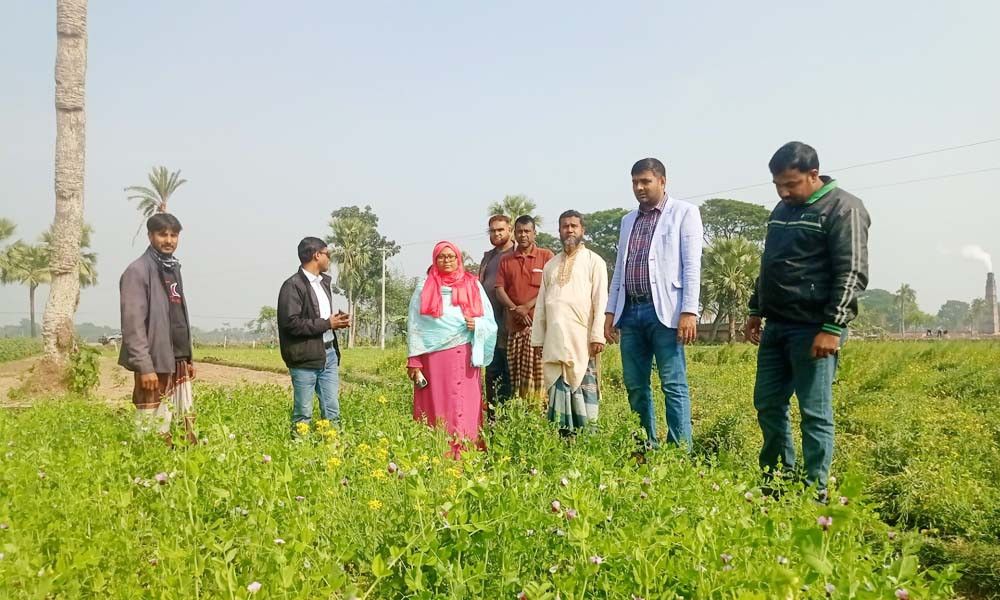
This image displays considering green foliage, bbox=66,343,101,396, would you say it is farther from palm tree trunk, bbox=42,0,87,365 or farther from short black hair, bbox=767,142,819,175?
short black hair, bbox=767,142,819,175

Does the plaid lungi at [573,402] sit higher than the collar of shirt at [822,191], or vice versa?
the collar of shirt at [822,191]

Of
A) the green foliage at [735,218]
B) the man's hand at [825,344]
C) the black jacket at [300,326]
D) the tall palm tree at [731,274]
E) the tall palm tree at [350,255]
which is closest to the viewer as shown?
the man's hand at [825,344]

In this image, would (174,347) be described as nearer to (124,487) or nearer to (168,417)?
(168,417)

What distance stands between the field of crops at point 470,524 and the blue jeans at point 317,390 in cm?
92

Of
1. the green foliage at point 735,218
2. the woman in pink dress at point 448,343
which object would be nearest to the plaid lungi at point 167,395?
the woman in pink dress at point 448,343

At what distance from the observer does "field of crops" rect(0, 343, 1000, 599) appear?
190 cm

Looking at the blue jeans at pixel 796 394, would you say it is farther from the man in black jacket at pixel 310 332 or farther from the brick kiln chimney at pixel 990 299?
the brick kiln chimney at pixel 990 299

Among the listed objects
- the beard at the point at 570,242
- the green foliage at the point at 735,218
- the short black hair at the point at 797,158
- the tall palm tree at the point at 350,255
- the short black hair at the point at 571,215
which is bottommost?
the beard at the point at 570,242

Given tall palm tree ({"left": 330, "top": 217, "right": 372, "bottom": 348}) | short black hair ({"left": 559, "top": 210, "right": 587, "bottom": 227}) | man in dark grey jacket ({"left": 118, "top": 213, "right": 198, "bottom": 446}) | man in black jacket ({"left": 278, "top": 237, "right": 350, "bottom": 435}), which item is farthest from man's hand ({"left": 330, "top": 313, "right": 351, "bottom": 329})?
tall palm tree ({"left": 330, "top": 217, "right": 372, "bottom": 348})

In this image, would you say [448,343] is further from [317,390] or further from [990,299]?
[990,299]

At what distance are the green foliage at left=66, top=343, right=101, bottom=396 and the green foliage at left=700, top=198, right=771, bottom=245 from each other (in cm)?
6458

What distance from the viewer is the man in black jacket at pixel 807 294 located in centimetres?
326

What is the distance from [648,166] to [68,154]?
356 inches

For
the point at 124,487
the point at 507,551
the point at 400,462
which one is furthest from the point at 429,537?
the point at 124,487
